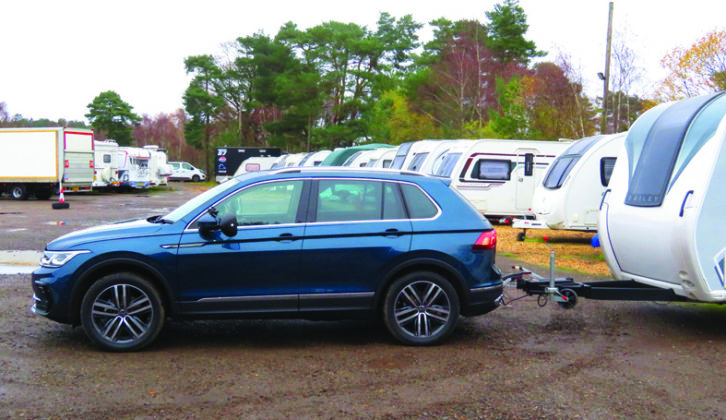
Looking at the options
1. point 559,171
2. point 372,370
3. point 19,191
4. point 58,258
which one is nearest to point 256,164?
point 19,191

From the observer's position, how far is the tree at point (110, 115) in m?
72.4

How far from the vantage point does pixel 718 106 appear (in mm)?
6840

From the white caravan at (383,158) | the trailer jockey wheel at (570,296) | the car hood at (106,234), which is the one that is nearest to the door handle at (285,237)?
the car hood at (106,234)

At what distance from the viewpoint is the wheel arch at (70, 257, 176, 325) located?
607cm

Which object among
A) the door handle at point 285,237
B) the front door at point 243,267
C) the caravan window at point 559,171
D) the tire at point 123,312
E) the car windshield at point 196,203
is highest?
the caravan window at point 559,171

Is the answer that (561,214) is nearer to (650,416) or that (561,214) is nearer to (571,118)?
(650,416)

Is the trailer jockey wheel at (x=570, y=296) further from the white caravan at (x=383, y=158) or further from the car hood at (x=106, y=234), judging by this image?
the white caravan at (x=383, y=158)

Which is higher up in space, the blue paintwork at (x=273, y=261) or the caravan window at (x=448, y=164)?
the caravan window at (x=448, y=164)

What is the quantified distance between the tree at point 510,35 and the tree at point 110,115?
139 feet

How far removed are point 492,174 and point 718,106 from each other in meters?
12.3

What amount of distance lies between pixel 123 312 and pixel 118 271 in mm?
385

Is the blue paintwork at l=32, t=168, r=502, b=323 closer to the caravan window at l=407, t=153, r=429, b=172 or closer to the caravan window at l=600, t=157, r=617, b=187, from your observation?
the caravan window at l=600, t=157, r=617, b=187

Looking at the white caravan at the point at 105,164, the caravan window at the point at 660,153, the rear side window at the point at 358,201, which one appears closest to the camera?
the rear side window at the point at 358,201

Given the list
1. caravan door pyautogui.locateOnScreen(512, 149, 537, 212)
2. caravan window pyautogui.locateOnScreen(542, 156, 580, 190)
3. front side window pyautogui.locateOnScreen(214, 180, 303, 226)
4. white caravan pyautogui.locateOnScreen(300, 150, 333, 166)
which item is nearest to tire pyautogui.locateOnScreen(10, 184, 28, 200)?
white caravan pyautogui.locateOnScreen(300, 150, 333, 166)
